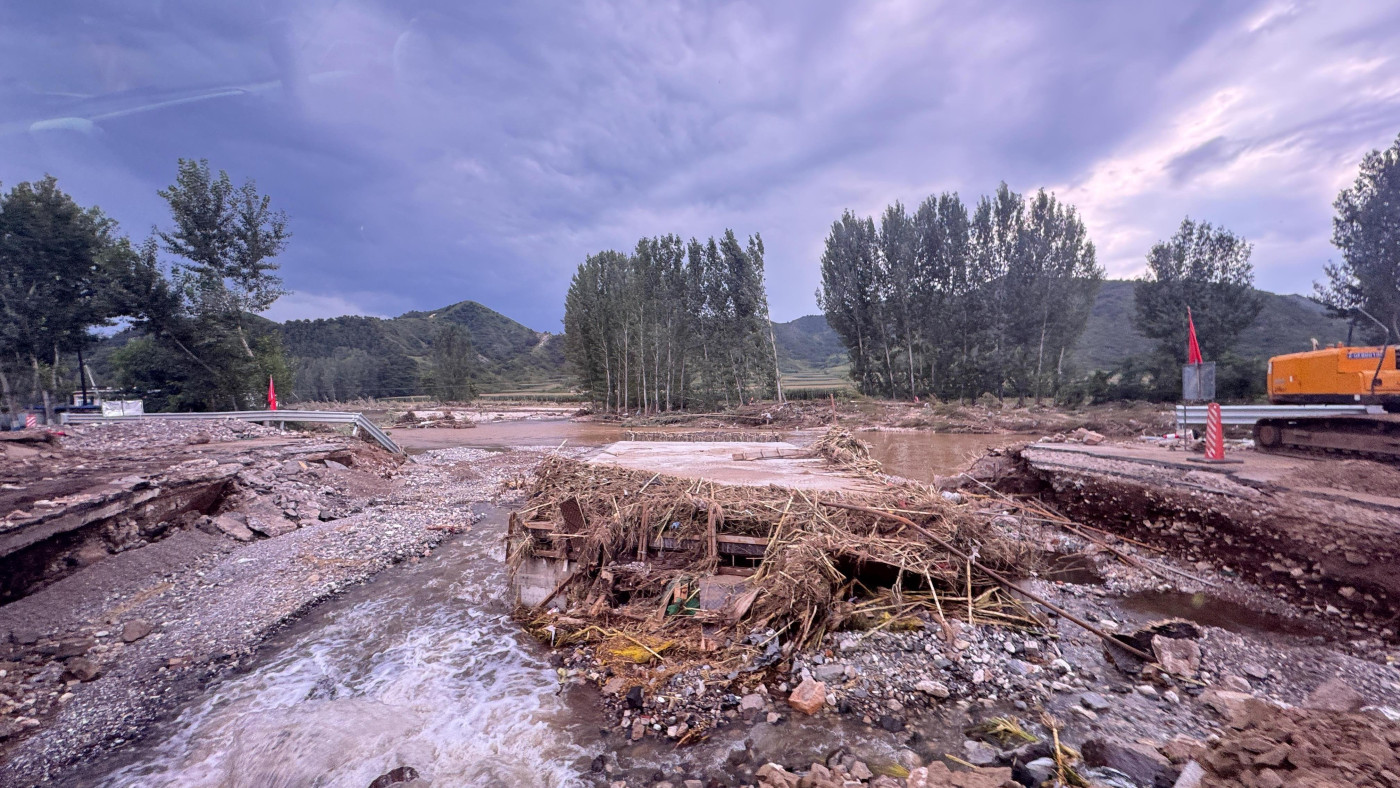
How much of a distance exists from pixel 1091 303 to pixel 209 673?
140ft

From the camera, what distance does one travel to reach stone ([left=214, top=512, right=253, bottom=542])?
30.8 ft

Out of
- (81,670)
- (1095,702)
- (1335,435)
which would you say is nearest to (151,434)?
(81,670)

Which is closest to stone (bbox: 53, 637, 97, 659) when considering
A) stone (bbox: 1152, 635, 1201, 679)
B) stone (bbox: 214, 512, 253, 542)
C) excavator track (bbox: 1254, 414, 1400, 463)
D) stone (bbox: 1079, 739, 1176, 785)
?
stone (bbox: 214, 512, 253, 542)

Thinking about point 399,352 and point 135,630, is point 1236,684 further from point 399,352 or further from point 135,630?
point 399,352

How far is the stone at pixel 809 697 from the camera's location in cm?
393

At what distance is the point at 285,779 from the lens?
374cm

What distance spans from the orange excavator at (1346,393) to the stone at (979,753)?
1227cm

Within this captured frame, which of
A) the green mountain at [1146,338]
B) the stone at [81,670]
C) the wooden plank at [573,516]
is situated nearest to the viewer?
the stone at [81,670]

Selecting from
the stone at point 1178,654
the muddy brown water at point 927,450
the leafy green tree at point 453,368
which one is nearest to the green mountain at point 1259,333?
the muddy brown water at point 927,450

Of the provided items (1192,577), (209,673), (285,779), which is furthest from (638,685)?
(1192,577)

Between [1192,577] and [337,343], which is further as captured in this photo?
[337,343]

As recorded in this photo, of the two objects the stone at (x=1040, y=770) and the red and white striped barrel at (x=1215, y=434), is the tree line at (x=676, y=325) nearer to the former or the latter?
the red and white striped barrel at (x=1215, y=434)

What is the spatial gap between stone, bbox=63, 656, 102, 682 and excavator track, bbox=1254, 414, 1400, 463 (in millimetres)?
18803

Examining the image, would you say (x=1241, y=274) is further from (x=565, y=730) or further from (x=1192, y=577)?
(x=565, y=730)
